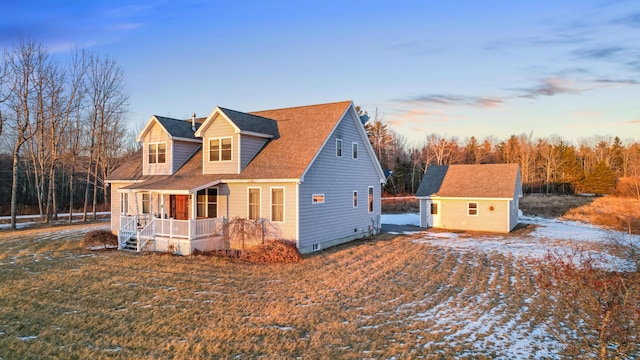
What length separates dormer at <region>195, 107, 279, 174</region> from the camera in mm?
17266

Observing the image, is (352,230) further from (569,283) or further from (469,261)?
(569,283)

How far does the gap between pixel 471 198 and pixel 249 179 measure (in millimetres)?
14887

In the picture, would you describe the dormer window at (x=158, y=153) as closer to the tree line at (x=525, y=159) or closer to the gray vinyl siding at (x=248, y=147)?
the gray vinyl siding at (x=248, y=147)

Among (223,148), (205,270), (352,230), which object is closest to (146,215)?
(223,148)

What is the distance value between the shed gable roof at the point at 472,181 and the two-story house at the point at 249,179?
6838 mm

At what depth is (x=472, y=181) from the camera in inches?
1024

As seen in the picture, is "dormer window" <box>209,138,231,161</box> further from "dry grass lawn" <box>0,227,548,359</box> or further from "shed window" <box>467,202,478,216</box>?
"shed window" <box>467,202,478,216</box>

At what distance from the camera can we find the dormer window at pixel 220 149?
17625 millimetres

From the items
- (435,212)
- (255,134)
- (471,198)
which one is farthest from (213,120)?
(471,198)

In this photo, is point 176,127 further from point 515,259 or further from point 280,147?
point 515,259

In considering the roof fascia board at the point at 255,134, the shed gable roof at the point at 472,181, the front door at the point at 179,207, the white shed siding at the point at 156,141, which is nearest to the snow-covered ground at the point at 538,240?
the shed gable roof at the point at 472,181

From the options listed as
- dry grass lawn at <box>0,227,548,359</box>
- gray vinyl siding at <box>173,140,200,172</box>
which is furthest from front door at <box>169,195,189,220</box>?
dry grass lawn at <box>0,227,548,359</box>

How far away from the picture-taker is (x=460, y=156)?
6406cm

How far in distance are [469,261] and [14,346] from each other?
13449 millimetres
